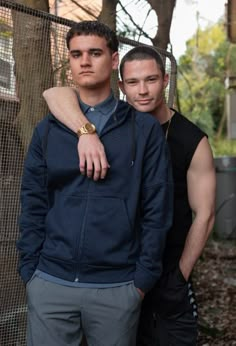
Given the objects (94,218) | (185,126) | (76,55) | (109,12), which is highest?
(109,12)

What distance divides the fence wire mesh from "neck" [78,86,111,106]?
0.87m

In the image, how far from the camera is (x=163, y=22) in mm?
4633

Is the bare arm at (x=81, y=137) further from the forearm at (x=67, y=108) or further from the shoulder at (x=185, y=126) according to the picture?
the shoulder at (x=185, y=126)

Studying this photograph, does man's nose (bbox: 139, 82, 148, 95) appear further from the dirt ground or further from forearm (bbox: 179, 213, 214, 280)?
the dirt ground

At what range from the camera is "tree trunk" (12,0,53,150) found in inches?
126

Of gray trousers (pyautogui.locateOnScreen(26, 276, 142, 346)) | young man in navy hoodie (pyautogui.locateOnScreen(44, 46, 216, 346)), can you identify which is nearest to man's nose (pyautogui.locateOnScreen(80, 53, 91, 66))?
young man in navy hoodie (pyautogui.locateOnScreen(44, 46, 216, 346))

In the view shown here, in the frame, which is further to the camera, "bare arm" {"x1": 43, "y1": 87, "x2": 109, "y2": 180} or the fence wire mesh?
the fence wire mesh

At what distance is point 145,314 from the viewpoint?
8.88 ft

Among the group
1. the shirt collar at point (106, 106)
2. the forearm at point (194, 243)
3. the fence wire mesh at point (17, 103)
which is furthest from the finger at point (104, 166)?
the fence wire mesh at point (17, 103)

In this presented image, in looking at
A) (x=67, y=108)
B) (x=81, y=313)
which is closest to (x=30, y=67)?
(x=67, y=108)

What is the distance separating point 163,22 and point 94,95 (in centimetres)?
247

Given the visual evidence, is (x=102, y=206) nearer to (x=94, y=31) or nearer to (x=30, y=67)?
(x=94, y=31)

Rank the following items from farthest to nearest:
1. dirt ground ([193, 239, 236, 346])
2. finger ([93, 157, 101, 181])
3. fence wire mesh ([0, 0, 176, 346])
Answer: dirt ground ([193, 239, 236, 346]) < fence wire mesh ([0, 0, 176, 346]) < finger ([93, 157, 101, 181])

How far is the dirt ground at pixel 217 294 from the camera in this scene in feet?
16.1
